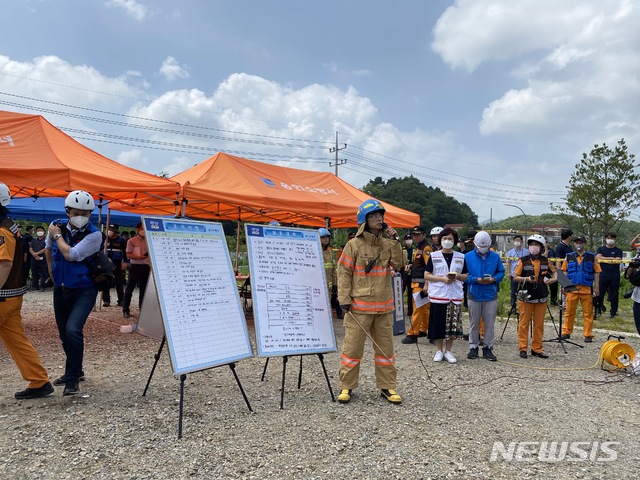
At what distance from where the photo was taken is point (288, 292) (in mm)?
4137

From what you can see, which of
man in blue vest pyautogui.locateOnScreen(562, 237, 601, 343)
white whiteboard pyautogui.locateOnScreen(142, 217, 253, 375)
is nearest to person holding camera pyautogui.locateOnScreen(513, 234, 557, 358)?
man in blue vest pyautogui.locateOnScreen(562, 237, 601, 343)

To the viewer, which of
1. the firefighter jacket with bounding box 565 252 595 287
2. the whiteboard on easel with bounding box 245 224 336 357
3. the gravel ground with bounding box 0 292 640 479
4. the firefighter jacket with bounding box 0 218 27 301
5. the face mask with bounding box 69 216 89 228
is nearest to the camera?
the gravel ground with bounding box 0 292 640 479

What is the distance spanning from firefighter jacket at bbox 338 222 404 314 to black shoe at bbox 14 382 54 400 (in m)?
2.81

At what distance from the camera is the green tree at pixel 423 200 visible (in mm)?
58191

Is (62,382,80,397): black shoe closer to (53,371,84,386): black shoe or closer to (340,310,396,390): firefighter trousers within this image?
(53,371,84,386): black shoe

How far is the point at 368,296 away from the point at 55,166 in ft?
16.0

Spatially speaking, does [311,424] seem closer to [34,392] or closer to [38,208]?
[34,392]

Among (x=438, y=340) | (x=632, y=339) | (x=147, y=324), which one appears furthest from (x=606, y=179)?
(x=147, y=324)

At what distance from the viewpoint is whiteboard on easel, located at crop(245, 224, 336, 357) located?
3.95 meters

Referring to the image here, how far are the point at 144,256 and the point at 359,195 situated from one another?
17.3ft

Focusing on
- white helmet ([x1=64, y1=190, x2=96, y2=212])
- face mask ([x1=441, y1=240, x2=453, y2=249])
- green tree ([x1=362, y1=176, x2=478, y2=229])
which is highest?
green tree ([x1=362, y1=176, x2=478, y2=229])

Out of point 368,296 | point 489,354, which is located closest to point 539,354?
point 489,354

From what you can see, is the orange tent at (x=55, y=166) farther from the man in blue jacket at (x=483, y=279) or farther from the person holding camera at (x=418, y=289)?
the man in blue jacket at (x=483, y=279)

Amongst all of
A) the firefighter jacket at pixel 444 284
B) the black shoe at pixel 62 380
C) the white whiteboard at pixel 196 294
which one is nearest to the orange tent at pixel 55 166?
the black shoe at pixel 62 380
